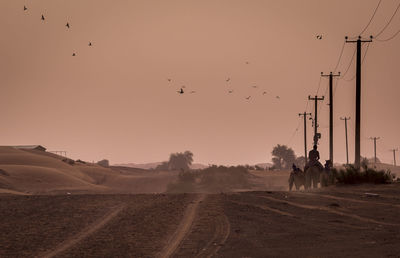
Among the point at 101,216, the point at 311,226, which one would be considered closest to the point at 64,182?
the point at 101,216

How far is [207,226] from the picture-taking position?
20.4m

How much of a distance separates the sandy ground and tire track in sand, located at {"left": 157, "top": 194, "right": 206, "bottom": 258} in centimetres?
2

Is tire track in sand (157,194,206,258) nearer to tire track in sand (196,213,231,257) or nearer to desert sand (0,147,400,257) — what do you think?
desert sand (0,147,400,257)

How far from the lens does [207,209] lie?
82.4ft

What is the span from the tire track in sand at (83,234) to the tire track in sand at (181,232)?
2.01m

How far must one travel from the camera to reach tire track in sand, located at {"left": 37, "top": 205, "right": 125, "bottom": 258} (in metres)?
16.7

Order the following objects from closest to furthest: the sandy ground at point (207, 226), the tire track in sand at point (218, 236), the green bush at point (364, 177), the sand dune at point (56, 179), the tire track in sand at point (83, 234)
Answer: the tire track in sand at point (218, 236) < the sandy ground at point (207, 226) < the tire track in sand at point (83, 234) < the green bush at point (364, 177) < the sand dune at point (56, 179)

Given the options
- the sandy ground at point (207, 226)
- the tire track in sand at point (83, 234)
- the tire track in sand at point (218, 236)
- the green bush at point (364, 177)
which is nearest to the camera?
the tire track in sand at point (218, 236)

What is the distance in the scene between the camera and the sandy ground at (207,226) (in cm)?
1620

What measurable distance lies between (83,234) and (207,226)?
115 inches

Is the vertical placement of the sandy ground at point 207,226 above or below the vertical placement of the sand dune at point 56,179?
below

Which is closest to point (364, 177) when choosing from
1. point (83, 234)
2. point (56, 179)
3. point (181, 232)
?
point (181, 232)

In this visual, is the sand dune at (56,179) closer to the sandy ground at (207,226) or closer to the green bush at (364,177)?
the green bush at (364,177)

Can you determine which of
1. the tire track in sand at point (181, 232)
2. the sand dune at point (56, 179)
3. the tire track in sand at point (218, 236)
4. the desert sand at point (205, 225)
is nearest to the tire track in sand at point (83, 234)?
the desert sand at point (205, 225)
